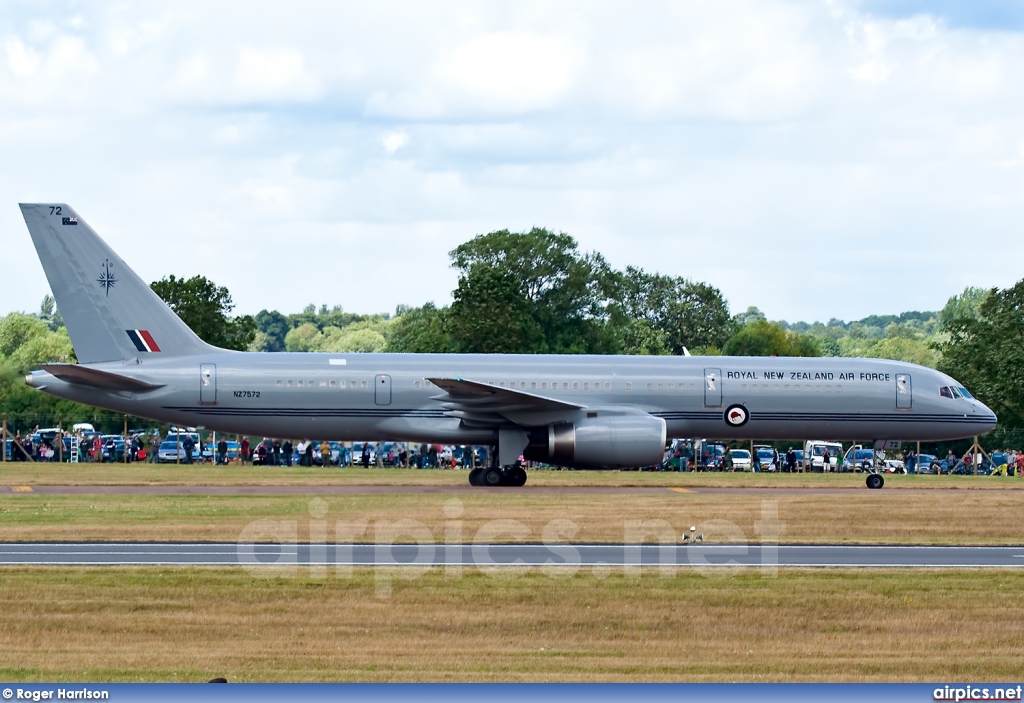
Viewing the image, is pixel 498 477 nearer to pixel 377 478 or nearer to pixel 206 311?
pixel 377 478

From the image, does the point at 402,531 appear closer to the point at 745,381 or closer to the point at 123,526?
the point at 123,526

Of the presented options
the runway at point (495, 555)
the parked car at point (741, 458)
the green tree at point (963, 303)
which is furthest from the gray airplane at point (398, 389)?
the green tree at point (963, 303)

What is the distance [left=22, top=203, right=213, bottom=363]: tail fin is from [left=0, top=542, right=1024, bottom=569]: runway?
559 inches

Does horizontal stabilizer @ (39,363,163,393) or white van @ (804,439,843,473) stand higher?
horizontal stabilizer @ (39,363,163,393)

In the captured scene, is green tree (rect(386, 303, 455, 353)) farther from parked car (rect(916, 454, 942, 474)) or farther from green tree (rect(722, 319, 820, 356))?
parked car (rect(916, 454, 942, 474))

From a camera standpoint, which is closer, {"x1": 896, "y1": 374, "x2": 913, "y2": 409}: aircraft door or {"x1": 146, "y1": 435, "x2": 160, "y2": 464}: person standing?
{"x1": 896, "y1": 374, "x2": 913, "y2": 409}: aircraft door

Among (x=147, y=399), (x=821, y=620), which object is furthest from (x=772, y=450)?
(x=821, y=620)

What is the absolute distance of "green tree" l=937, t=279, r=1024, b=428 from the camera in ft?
214

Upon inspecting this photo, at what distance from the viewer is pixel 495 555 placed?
19.3 metres

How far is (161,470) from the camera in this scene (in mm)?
40406

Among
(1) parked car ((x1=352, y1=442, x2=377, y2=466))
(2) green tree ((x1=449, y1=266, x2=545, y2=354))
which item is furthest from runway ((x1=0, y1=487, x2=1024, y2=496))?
(2) green tree ((x1=449, y1=266, x2=545, y2=354))

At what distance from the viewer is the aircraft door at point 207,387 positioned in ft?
110

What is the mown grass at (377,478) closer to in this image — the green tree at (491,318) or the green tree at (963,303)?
the green tree at (491,318)

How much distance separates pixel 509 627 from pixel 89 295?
74.4 feet
